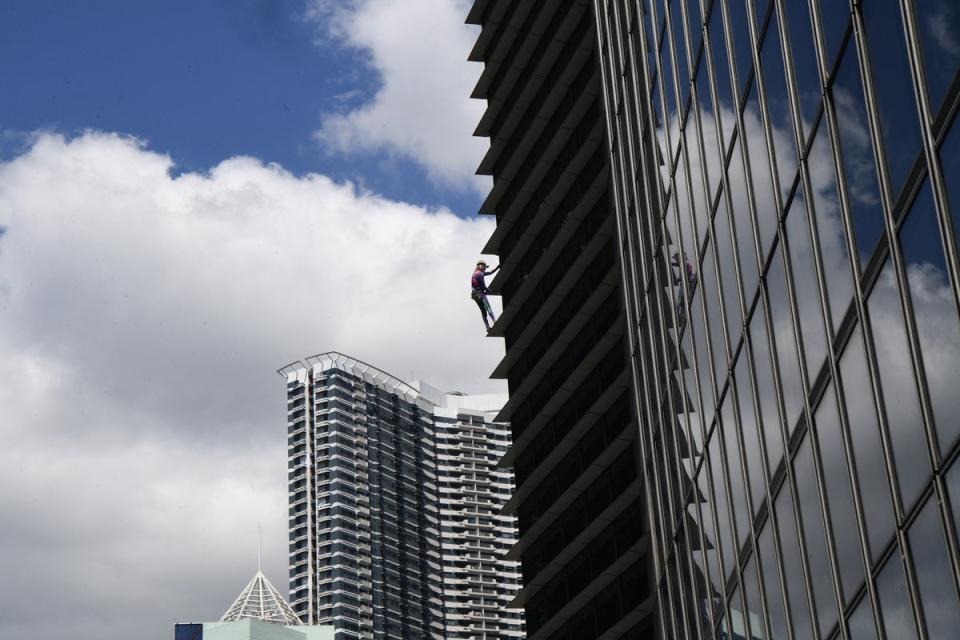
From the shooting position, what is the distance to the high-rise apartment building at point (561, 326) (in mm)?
65500

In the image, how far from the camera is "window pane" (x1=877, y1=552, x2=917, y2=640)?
19031 millimetres

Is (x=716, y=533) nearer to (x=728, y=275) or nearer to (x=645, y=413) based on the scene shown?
(x=728, y=275)

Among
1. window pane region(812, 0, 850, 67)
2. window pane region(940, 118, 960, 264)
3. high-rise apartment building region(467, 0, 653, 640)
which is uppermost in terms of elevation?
high-rise apartment building region(467, 0, 653, 640)

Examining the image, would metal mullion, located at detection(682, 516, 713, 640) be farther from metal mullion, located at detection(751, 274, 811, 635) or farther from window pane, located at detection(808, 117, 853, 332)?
window pane, located at detection(808, 117, 853, 332)

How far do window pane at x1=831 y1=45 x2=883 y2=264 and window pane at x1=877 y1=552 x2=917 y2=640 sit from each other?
13.1 feet

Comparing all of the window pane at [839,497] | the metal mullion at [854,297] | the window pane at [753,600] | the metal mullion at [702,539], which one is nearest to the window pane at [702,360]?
the metal mullion at [702,539]

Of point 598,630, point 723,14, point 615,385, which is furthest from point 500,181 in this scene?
point 723,14

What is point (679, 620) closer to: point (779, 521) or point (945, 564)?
point (779, 521)

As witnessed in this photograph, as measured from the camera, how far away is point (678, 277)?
36344mm

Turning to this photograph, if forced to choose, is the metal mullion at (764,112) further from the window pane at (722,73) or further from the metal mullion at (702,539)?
the metal mullion at (702,539)

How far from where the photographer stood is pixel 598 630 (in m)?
65.7

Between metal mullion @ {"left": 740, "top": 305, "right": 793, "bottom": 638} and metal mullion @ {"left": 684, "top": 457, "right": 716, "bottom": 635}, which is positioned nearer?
metal mullion @ {"left": 740, "top": 305, "right": 793, "bottom": 638}

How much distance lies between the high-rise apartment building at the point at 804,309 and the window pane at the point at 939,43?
32mm

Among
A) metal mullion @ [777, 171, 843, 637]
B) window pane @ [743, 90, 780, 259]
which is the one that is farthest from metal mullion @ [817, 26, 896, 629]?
window pane @ [743, 90, 780, 259]
